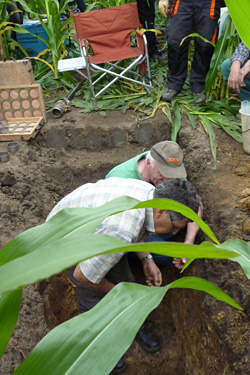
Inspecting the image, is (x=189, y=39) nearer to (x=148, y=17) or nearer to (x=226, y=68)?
(x=226, y=68)

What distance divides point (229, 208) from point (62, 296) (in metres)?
1.37

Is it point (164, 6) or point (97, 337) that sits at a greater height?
point (97, 337)

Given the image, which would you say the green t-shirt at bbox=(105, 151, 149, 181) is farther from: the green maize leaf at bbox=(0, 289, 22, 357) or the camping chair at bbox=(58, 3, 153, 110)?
the green maize leaf at bbox=(0, 289, 22, 357)

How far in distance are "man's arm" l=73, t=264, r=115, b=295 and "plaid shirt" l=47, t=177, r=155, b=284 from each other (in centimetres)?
5

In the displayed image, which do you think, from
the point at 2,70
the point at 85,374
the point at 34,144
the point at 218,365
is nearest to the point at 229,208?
the point at 218,365

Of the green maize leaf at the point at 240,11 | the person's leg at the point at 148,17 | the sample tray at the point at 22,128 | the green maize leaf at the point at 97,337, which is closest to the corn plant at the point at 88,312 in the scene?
the green maize leaf at the point at 97,337

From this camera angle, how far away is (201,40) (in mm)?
4371

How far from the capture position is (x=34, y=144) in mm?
4336

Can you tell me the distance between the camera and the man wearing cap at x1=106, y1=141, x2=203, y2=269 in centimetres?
289

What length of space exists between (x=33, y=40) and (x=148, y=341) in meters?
4.14

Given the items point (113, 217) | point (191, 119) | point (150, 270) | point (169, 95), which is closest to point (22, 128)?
point (169, 95)

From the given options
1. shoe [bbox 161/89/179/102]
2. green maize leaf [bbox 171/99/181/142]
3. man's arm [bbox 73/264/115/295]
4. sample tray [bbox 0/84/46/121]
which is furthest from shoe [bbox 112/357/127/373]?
shoe [bbox 161/89/179/102]

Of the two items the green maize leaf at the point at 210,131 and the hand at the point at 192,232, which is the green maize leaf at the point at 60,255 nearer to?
the hand at the point at 192,232

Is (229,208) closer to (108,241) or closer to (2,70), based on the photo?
(108,241)
